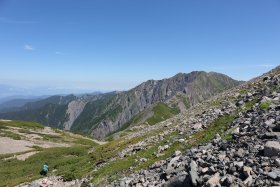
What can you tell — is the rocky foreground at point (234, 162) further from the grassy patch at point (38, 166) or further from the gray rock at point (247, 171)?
the grassy patch at point (38, 166)

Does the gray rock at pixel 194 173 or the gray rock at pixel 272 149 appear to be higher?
the gray rock at pixel 272 149

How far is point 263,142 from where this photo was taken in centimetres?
2086

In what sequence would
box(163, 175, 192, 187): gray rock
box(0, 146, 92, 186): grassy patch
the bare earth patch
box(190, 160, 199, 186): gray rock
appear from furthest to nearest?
the bare earth patch
box(0, 146, 92, 186): grassy patch
box(163, 175, 192, 187): gray rock
box(190, 160, 199, 186): gray rock

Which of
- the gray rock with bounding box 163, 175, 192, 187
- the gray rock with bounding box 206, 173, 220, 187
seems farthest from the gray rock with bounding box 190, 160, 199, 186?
the gray rock with bounding box 206, 173, 220, 187

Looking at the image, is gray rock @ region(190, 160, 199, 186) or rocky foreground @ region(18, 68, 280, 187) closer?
rocky foreground @ region(18, 68, 280, 187)

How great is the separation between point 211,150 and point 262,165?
17.6ft

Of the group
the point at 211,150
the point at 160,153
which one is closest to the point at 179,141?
the point at 160,153

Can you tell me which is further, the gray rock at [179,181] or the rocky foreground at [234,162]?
the gray rock at [179,181]

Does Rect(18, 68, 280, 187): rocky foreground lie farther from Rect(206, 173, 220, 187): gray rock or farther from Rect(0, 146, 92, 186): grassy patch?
Rect(0, 146, 92, 186): grassy patch

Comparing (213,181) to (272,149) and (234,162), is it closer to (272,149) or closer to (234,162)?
(234,162)

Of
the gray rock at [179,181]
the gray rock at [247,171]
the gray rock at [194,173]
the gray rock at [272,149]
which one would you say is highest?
the gray rock at [272,149]

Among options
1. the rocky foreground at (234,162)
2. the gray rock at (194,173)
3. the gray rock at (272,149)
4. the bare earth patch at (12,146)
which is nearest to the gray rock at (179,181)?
the rocky foreground at (234,162)

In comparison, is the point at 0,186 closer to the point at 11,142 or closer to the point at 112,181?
the point at 112,181

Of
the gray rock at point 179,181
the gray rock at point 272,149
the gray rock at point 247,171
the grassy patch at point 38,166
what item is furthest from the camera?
the grassy patch at point 38,166
